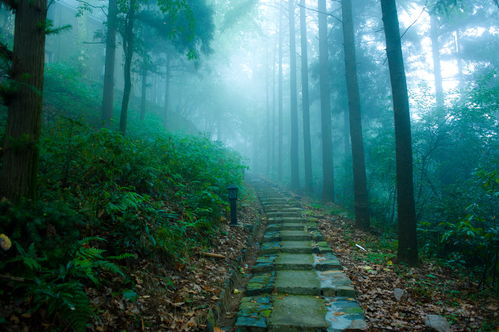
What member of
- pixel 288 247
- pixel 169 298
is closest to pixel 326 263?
pixel 288 247

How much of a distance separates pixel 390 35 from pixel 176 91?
31.7 m

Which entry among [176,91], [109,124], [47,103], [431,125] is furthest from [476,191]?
[176,91]

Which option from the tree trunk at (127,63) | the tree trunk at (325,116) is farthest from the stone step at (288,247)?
the tree trunk at (325,116)

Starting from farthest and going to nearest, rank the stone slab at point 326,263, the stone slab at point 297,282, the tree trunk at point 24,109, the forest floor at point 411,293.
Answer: the stone slab at point 326,263, the stone slab at point 297,282, the forest floor at point 411,293, the tree trunk at point 24,109

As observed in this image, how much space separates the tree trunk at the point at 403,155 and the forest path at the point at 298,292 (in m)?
1.46

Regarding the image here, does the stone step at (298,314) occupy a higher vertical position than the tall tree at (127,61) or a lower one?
lower

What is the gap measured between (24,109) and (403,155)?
616cm

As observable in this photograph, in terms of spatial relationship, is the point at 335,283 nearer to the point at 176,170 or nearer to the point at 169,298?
the point at 169,298

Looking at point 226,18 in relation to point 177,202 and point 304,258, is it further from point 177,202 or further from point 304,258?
point 304,258

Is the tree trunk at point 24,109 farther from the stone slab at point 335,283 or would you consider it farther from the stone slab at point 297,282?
the stone slab at point 335,283

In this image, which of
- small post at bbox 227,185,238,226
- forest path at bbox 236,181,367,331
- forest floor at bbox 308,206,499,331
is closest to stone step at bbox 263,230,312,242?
forest path at bbox 236,181,367,331

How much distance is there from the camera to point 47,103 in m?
11.1

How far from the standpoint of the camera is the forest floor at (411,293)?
3248 mm

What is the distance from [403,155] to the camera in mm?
5398
